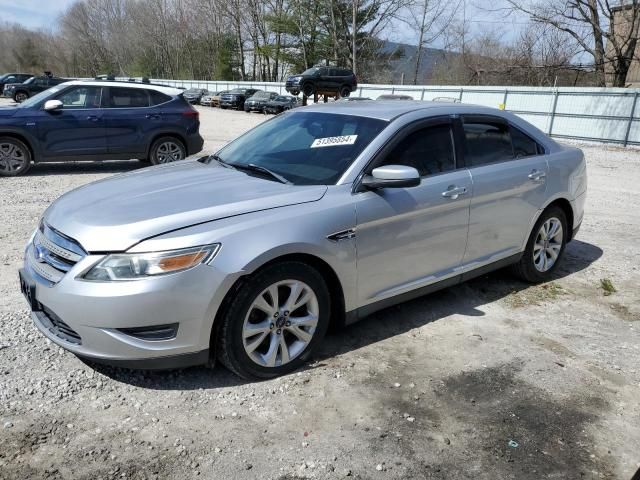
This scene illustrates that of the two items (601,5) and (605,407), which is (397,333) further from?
(601,5)

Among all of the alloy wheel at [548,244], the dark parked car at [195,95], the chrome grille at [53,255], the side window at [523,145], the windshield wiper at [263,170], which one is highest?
the side window at [523,145]

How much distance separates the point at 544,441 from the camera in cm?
288

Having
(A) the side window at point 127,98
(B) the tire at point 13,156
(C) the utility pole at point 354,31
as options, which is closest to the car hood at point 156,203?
(B) the tire at point 13,156

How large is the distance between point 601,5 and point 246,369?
1241 inches

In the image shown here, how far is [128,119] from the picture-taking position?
10148 millimetres

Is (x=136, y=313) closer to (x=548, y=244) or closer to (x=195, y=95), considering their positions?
(x=548, y=244)

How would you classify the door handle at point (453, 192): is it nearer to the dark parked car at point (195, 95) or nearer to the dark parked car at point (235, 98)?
the dark parked car at point (235, 98)

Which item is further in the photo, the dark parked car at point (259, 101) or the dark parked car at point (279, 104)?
the dark parked car at point (259, 101)

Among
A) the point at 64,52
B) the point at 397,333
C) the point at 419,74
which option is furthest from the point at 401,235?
the point at 64,52

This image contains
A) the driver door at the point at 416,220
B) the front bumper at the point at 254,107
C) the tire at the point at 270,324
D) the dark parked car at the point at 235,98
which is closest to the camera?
the tire at the point at 270,324

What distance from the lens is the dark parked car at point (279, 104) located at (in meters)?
32.2

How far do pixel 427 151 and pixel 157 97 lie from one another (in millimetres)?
7844

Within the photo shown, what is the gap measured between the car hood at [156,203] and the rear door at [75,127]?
659 cm

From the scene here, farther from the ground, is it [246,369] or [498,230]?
[498,230]
